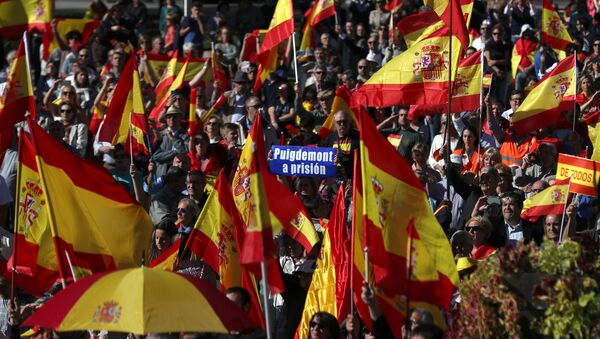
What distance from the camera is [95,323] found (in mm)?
8984

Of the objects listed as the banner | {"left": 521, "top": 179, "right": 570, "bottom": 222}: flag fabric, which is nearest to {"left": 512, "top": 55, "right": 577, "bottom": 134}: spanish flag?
{"left": 521, "top": 179, "right": 570, "bottom": 222}: flag fabric

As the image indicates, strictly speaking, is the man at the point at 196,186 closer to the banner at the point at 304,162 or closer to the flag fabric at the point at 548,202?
the banner at the point at 304,162

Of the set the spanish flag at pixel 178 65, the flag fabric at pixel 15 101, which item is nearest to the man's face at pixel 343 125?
the flag fabric at pixel 15 101

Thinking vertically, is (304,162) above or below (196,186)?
above

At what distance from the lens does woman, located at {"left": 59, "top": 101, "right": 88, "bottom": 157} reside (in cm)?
1658

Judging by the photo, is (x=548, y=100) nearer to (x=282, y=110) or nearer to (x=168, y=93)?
(x=282, y=110)

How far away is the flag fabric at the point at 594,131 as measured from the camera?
45.4 ft

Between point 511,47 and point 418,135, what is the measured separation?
522 cm

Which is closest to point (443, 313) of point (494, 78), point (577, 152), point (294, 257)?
point (294, 257)

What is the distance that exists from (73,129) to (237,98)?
86.9 inches

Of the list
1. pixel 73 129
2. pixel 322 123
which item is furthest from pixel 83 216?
pixel 322 123

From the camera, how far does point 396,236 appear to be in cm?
990

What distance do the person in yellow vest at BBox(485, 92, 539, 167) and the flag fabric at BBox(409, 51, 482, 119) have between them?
0.61 m

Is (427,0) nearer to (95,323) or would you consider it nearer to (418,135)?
(418,135)
